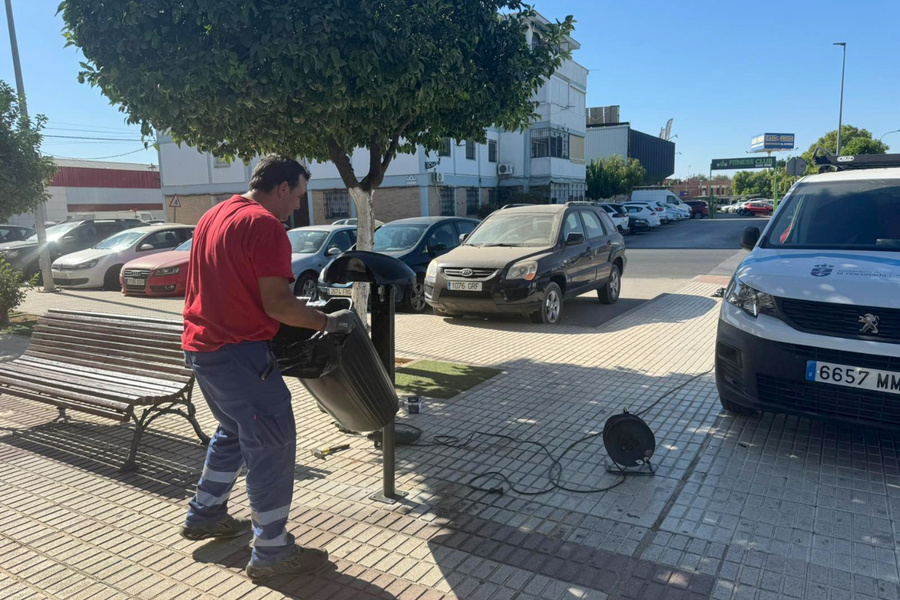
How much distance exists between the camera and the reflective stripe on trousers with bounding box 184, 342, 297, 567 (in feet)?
9.45

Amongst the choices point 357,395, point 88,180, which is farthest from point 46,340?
point 88,180

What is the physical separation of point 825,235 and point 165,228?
1473 cm

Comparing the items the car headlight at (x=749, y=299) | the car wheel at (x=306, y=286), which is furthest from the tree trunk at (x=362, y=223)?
the car wheel at (x=306, y=286)

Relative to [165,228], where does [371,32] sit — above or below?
above

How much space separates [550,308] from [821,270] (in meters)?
5.07

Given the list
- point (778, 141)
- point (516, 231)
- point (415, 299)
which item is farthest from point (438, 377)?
point (778, 141)

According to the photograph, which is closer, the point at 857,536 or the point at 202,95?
the point at 857,536

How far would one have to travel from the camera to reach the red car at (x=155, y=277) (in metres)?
13.3

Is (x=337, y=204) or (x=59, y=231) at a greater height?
(x=337, y=204)

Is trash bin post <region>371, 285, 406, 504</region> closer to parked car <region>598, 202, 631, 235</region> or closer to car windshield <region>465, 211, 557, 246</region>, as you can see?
car windshield <region>465, 211, 557, 246</region>

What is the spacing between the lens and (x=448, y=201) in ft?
104

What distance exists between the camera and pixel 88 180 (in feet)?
164

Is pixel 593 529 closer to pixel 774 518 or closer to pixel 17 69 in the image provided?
pixel 774 518

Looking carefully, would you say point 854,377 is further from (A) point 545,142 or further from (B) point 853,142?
(B) point 853,142
